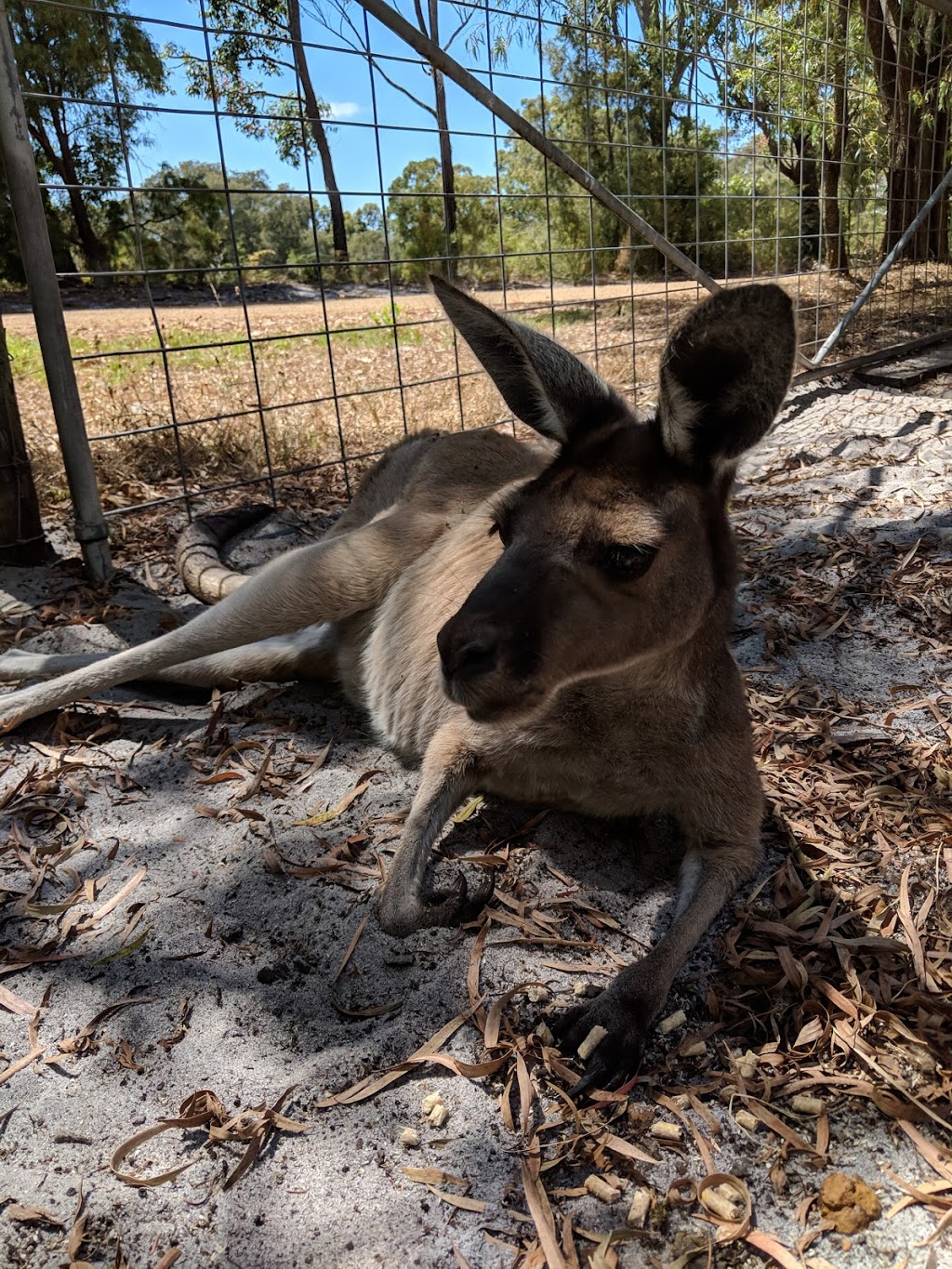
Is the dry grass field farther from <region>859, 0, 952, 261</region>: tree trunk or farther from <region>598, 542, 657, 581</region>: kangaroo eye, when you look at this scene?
<region>598, 542, 657, 581</region>: kangaroo eye

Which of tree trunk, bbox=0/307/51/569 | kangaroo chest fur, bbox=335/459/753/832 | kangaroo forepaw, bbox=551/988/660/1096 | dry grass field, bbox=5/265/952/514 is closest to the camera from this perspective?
kangaroo forepaw, bbox=551/988/660/1096

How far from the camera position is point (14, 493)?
3562mm

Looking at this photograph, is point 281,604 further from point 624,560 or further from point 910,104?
point 910,104

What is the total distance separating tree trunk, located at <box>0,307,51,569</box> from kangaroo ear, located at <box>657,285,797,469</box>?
274 centimetres

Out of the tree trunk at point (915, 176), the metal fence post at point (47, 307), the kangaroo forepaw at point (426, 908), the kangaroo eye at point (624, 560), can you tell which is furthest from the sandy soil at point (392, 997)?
the tree trunk at point (915, 176)

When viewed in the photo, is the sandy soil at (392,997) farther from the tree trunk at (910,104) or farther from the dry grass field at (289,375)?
the tree trunk at (910,104)

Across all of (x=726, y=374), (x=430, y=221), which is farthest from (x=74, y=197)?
(x=726, y=374)

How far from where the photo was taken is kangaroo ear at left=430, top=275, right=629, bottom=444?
1.94 meters

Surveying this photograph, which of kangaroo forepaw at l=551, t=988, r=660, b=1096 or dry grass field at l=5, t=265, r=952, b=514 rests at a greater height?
dry grass field at l=5, t=265, r=952, b=514

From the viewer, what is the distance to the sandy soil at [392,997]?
1358mm

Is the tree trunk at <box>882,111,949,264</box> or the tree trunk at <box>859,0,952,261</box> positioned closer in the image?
the tree trunk at <box>859,0,952,261</box>

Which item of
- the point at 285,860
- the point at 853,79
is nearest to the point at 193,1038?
the point at 285,860

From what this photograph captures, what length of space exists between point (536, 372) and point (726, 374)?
0.42 meters

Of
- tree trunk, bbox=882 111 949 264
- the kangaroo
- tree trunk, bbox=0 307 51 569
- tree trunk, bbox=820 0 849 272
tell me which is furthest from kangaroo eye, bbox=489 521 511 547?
tree trunk, bbox=882 111 949 264
